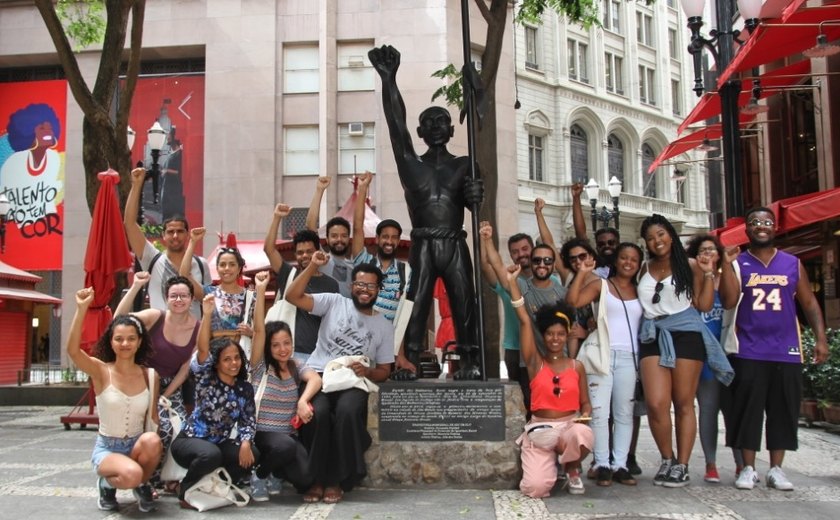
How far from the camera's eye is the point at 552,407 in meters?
5.81

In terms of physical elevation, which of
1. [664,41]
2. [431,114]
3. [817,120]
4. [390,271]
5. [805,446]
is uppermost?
[664,41]

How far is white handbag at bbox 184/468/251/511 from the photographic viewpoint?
536cm

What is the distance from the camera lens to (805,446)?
28.1 feet

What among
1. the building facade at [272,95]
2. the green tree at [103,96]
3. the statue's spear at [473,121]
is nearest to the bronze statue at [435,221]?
the statue's spear at [473,121]

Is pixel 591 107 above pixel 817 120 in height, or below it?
above

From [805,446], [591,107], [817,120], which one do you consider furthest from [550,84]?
[805,446]

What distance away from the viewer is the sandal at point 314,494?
221 inches

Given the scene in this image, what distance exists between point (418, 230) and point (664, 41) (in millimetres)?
38702

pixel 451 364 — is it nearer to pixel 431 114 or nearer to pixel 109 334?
pixel 431 114

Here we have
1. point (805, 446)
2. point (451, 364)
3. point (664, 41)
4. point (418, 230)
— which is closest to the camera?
point (418, 230)

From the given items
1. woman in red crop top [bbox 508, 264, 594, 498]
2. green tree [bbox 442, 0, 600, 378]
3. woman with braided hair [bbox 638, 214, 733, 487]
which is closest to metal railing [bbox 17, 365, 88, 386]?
green tree [bbox 442, 0, 600, 378]

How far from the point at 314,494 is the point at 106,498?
4.73 feet

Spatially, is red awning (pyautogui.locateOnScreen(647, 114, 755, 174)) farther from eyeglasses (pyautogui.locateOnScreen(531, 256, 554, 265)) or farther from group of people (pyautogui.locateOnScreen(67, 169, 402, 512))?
group of people (pyautogui.locateOnScreen(67, 169, 402, 512))

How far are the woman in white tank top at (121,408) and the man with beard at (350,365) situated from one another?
44.8 inches
